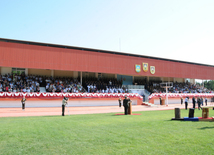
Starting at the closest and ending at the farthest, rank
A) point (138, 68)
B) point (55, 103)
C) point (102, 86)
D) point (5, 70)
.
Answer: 1. point (55, 103)
2. point (5, 70)
3. point (102, 86)
4. point (138, 68)

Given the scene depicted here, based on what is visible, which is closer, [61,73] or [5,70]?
[5,70]

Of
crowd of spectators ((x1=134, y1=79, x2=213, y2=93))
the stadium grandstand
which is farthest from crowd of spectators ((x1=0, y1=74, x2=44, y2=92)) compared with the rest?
crowd of spectators ((x1=134, y1=79, x2=213, y2=93))

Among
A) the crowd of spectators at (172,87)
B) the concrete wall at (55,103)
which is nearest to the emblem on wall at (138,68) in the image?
the crowd of spectators at (172,87)

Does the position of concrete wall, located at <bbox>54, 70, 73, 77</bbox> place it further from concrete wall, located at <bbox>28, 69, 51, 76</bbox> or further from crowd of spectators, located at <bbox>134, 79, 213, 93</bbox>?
crowd of spectators, located at <bbox>134, 79, 213, 93</bbox>

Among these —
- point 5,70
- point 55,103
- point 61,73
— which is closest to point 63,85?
point 55,103

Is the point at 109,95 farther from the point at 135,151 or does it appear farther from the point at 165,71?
the point at 135,151

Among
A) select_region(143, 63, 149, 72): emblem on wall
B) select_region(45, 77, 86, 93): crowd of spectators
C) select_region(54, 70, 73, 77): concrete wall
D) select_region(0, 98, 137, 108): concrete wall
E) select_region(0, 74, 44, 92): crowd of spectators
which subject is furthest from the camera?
select_region(143, 63, 149, 72): emblem on wall

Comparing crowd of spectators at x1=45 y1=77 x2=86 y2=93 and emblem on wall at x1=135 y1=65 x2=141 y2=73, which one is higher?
emblem on wall at x1=135 y1=65 x2=141 y2=73

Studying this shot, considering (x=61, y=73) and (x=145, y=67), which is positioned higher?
(x=145, y=67)

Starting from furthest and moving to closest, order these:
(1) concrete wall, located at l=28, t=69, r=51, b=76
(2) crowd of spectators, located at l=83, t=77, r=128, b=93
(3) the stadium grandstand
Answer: (1) concrete wall, located at l=28, t=69, r=51, b=76, (2) crowd of spectators, located at l=83, t=77, r=128, b=93, (3) the stadium grandstand

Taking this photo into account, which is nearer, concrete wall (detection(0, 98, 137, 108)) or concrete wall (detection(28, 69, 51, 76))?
concrete wall (detection(0, 98, 137, 108))

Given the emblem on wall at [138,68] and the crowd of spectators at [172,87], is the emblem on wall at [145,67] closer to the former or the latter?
the emblem on wall at [138,68]

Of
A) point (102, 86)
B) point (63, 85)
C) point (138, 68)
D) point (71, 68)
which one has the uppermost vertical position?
point (138, 68)

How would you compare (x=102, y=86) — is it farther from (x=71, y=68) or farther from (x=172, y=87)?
(x=172, y=87)
